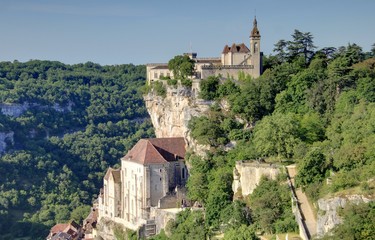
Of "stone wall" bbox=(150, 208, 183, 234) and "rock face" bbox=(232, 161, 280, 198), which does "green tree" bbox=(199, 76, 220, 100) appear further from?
"rock face" bbox=(232, 161, 280, 198)

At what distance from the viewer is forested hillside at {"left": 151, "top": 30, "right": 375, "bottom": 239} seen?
46656 millimetres

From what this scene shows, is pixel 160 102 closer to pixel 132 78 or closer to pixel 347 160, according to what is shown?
pixel 347 160

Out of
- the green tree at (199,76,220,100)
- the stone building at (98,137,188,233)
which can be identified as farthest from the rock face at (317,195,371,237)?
the green tree at (199,76,220,100)

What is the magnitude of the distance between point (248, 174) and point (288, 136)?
418 centimetres

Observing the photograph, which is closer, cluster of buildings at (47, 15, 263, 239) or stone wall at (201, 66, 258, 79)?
cluster of buildings at (47, 15, 263, 239)

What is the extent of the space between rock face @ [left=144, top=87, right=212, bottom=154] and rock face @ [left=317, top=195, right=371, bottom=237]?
21563 mm

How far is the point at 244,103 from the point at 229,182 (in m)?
9.21

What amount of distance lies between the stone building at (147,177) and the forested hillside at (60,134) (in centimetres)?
2738

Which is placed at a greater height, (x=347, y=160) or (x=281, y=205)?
(x=347, y=160)

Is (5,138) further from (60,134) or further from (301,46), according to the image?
(301,46)

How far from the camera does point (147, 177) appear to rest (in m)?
63.3

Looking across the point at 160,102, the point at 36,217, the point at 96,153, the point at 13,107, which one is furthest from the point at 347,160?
the point at 13,107

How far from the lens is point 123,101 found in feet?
493

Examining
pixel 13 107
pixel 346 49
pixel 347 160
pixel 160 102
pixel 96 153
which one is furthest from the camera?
pixel 13 107
